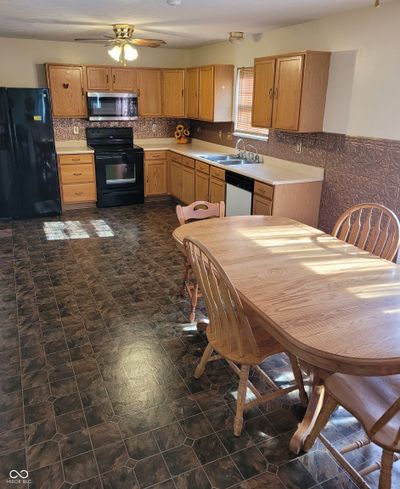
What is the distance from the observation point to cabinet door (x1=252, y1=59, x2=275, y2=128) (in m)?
4.10

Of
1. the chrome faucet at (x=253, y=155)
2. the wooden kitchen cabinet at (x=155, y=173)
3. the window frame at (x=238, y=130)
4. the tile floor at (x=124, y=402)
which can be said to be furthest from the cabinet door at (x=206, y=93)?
the tile floor at (x=124, y=402)

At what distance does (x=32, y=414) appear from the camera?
83.0 inches

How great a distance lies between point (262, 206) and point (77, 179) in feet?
10.0

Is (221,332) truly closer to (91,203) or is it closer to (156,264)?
(156,264)

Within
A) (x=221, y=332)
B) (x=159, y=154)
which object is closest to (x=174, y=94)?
(x=159, y=154)

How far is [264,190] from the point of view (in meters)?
4.03

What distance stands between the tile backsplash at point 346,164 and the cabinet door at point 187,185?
4.46 feet

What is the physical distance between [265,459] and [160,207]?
477cm

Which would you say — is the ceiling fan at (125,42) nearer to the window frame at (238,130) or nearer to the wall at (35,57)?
the window frame at (238,130)

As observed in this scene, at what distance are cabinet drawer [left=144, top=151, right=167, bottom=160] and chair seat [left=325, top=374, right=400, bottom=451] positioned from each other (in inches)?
200

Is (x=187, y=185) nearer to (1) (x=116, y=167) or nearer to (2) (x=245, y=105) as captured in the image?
(1) (x=116, y=167)

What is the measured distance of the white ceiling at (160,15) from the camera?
10.7ft

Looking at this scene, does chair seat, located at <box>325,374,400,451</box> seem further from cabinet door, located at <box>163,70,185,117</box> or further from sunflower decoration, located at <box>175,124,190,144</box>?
sunflower decoration, located at <box>175,124,190,144</box>

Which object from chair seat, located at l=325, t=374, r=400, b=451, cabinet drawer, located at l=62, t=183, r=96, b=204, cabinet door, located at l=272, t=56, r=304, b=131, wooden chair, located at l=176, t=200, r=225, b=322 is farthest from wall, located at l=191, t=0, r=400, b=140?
cabinet drawer, located at l=62, t=183, r=96, b=204
